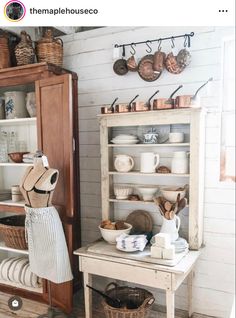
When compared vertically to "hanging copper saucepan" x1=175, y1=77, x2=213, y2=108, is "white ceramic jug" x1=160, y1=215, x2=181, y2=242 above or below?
below

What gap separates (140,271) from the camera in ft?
4.67

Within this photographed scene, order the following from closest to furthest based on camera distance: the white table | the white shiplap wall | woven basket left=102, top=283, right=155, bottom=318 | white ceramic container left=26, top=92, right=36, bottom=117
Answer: the white table → woven basket left=102, top=283, right=155, bottom=318 → the white shiplap wall → white ceramic container left=26, top=92, right=36, bottom=117

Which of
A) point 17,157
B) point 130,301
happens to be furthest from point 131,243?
point 17,157

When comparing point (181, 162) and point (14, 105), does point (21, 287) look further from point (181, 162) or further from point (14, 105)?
point (181, 162)

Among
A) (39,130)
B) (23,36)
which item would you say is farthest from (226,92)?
(23,36)

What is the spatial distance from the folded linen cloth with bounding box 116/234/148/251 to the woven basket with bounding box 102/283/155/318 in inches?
11.5

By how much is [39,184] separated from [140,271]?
69 centimetres

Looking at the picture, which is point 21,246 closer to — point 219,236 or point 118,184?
point 118,184

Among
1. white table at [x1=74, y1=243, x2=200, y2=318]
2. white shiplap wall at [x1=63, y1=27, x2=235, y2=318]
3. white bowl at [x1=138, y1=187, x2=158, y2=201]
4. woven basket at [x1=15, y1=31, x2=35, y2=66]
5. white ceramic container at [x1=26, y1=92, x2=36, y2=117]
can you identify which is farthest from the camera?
white ceramic container at [x1=26, y1=92, x2=36, y2=117]

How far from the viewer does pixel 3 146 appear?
2102 mm

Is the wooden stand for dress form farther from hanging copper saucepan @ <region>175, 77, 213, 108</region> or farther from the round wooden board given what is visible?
hanging copper saucepan @ <region>175, 77, 213, 108</region>

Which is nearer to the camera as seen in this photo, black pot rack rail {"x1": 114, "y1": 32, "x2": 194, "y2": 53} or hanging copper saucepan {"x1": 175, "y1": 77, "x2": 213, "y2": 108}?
hanging copper saucepan {"x1": 175, "y1": 77, "x2": 213, "y2": 108}

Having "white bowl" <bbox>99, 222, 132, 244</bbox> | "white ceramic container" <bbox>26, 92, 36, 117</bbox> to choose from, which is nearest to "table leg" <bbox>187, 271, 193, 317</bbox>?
"white bowl" <bbox>99, 222, 132, 244</bbox>

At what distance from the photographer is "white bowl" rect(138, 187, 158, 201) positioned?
5.55ft
